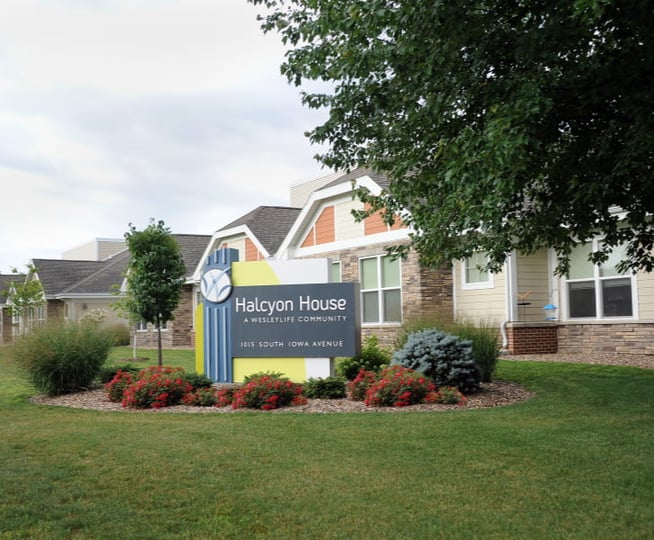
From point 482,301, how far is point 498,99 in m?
11.8

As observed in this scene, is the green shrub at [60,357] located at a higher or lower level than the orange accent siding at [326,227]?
lower

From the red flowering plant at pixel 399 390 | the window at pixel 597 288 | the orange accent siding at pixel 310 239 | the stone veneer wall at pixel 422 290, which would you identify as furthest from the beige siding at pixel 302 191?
the red flowering plant at pixel 399 390

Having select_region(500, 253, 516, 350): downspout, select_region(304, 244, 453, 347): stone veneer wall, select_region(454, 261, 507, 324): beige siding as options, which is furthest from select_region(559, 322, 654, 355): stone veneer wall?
select_region(304, 244, 453, 347): stone veneer wall

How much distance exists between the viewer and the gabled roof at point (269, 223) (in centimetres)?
2803

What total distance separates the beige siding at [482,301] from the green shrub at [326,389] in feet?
23.1

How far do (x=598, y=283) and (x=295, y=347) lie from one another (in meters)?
8.13

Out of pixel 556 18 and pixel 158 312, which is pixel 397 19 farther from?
pixel 158 312

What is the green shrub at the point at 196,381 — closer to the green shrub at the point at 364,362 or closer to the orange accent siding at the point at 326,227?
the green shrub at the point at 364,362

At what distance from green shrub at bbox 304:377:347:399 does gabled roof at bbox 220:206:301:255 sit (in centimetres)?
1556

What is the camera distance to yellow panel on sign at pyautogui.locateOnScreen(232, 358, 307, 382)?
13023mm

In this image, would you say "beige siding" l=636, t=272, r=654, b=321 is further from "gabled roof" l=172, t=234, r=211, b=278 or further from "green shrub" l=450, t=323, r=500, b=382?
"gabled roof" l=172, t=234, r=211, b=278

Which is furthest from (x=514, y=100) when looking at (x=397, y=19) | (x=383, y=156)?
(x=383, y=156)

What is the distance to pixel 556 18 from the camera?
301 inches

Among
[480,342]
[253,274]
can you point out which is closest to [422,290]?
[480,342]
